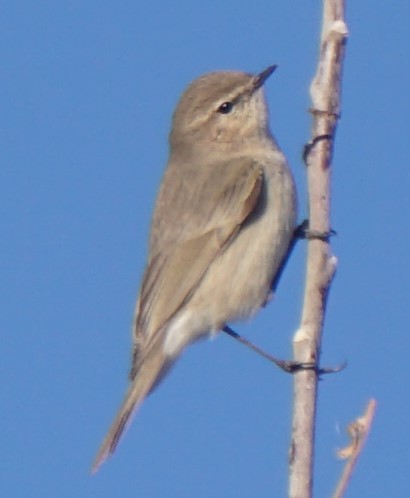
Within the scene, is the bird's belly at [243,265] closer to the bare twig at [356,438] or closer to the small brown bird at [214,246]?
the small brown bird at [214,246]

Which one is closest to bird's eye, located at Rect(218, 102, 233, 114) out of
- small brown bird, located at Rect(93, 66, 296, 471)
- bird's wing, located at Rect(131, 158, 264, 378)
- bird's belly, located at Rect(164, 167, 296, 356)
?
small brown bird, located at Rect(93, 66, 296, 471)

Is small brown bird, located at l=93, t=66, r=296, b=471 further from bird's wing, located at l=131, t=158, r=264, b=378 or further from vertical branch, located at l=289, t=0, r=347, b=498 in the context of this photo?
vertical branch, located at l=289, t=0, r=347, b=498

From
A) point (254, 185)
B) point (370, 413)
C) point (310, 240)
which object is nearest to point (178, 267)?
point (254, 185)

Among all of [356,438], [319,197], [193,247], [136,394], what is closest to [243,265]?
[193,247]

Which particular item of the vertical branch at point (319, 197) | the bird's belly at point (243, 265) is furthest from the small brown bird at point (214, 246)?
the vertical branch at point (319, 197)

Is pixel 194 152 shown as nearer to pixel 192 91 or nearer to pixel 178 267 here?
pixel 192 91

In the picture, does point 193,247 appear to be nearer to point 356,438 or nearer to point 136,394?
point 136,394
